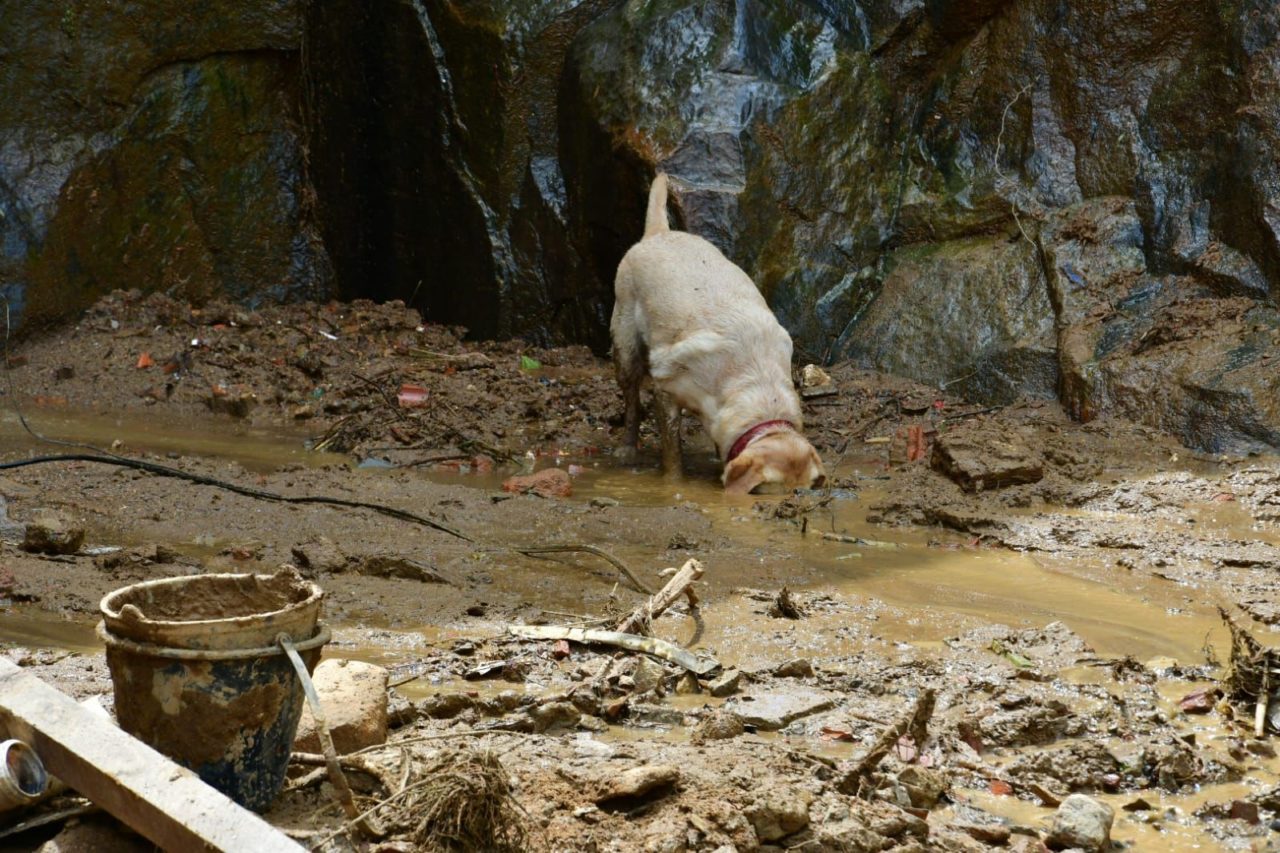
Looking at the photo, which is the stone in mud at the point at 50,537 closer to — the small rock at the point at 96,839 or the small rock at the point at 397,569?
the small rock at the point at 397,569

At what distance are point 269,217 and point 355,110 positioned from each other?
1.18 metres

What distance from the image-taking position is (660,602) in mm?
4492

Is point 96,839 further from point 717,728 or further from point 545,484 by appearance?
point 545,484

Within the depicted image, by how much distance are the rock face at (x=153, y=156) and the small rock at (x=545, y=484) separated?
17.6 ft

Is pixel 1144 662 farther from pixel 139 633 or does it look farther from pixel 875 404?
pixel 875 404

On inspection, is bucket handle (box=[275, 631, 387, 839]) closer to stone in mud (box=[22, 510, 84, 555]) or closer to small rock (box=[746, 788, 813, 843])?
small rock (box=[746, 788, 813, 843])

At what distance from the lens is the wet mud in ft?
10.6

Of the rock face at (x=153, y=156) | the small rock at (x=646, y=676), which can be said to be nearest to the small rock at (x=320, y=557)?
the small rock at (x=646, y=676)

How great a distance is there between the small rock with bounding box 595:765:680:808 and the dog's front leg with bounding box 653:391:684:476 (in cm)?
488

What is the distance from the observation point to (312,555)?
17.2 feet

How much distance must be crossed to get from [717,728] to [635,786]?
26.0 inches

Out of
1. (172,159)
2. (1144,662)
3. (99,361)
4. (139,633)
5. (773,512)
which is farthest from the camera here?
(172,159)

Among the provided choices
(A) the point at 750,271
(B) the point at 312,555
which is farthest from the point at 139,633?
(A) the point at 750,271

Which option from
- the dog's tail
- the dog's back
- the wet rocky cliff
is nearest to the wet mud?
the dog's back
